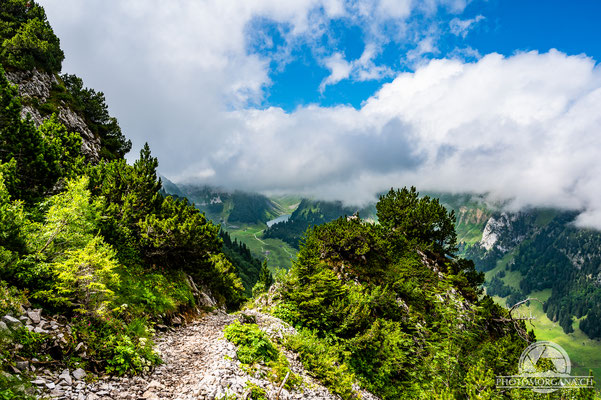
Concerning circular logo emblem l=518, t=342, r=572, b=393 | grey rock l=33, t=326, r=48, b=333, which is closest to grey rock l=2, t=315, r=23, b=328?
grey rock l=33, t=326, r=48, b=333

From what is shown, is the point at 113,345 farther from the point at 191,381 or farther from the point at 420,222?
the point at 420,222

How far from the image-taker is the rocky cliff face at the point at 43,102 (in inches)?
1574

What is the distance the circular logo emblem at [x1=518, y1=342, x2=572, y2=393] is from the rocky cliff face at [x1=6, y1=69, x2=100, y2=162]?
173ft

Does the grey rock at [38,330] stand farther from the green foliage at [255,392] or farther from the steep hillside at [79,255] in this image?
the green foliage at [255,392]

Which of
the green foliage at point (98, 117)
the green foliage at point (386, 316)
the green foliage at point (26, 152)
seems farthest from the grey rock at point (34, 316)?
the green foliage at point (98, 117)

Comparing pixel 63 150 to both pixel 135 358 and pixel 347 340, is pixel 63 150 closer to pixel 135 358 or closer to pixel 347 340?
pixel 135 358

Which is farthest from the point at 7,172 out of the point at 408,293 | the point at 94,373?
the point at 408,293

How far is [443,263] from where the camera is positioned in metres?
40.0

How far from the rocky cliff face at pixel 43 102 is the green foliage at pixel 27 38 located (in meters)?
1.65

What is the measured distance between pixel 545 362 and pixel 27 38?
251 feet

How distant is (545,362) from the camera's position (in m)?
11.6

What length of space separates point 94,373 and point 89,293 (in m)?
3.40

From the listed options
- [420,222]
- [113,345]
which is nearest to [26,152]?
[113,345]

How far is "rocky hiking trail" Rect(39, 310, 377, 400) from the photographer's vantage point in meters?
8.94
